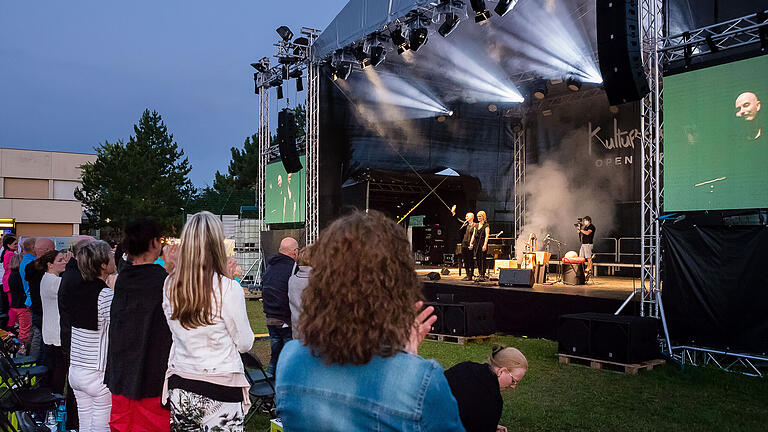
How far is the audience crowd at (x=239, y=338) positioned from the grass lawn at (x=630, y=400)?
1.86m

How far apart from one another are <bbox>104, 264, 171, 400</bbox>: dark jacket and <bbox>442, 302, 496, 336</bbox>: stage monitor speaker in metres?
6.51

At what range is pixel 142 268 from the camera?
111 inches

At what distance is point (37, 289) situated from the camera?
5.52 metres

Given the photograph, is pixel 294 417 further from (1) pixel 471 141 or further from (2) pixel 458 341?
(1) pixel 471 141

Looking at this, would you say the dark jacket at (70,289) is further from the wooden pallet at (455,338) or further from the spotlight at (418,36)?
the spotlight at (418,36)

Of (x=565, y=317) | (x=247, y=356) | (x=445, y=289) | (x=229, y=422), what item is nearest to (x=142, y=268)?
(x=229, y=422)

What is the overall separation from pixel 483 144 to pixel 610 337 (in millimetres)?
9802

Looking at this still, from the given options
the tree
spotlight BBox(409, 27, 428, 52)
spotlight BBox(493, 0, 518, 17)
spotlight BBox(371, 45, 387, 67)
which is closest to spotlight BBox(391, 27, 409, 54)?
spotlight BBox(409, 27, 428, 52)

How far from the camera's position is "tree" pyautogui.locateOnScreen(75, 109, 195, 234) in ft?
112

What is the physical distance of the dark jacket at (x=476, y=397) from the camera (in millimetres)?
2779

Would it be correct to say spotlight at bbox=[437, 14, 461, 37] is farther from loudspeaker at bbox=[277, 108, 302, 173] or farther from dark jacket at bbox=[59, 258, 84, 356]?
dark jacket at bbox=[59, 258, 84, 356]

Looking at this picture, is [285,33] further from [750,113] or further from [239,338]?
[239,338]

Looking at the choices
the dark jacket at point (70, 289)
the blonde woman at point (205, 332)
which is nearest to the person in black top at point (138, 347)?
the blonde woman at point (205, 332)

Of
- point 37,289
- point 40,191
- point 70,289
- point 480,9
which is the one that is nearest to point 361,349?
point 70,289
